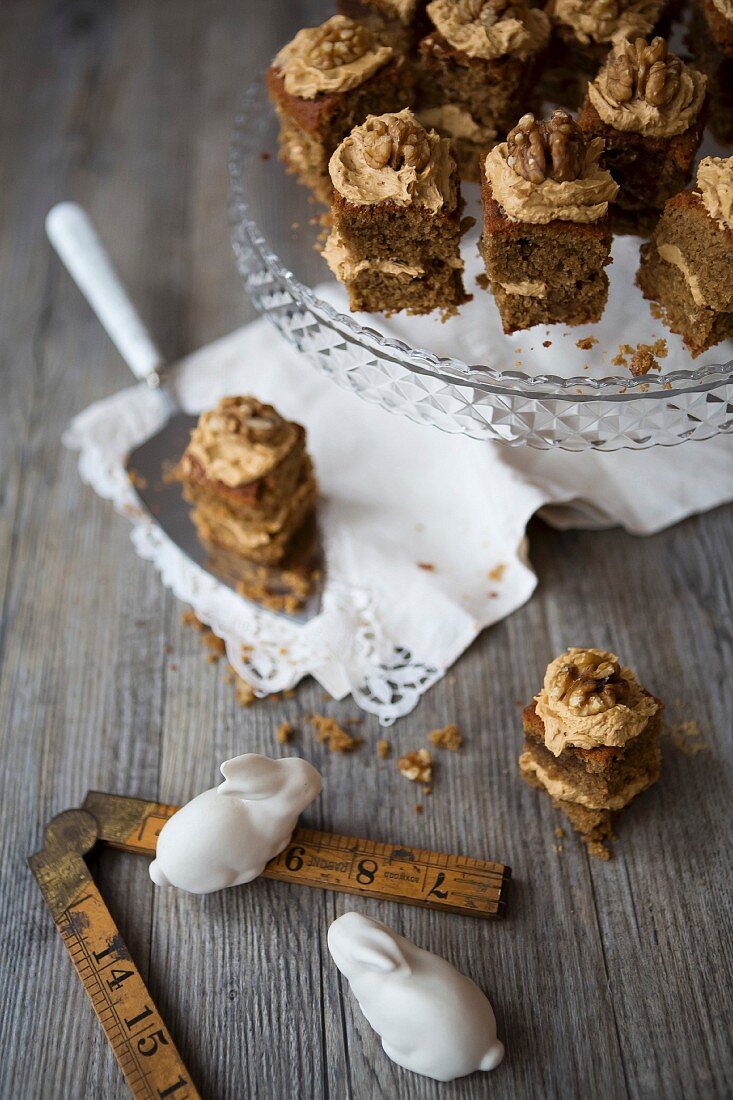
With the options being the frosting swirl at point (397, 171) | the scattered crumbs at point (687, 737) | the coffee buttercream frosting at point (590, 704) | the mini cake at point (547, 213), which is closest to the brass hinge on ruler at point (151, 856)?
the coffee buttercream frosting at point (590, 704)

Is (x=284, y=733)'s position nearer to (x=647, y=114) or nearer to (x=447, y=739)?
(x=447, y=739)

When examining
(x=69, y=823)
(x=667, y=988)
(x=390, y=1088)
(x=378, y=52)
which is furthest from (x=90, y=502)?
(x=667, y=988)

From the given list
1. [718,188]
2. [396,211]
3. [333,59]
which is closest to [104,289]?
[333,59]

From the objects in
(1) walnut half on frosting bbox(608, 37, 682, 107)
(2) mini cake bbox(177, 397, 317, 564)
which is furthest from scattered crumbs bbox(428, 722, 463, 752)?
(1) walnut half on frosting bbox(608, 37, 682, 107)

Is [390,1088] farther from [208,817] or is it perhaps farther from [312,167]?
[312,167]

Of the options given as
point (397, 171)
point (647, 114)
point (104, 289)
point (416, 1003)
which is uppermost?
point (397, 171)
